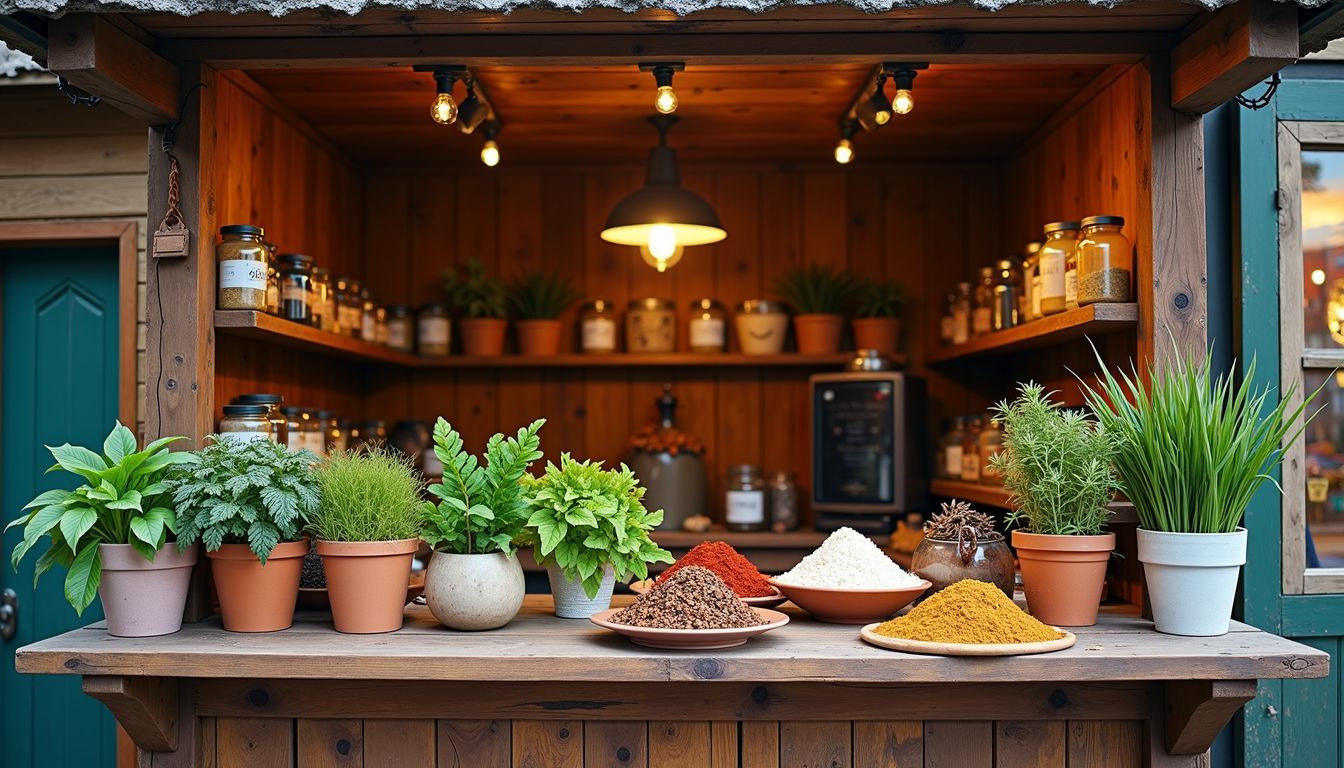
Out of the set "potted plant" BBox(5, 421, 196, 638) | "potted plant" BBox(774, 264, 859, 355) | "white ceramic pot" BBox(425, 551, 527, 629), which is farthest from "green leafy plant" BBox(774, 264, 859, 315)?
"potted plant" BBox(5, 421, 196, 638)

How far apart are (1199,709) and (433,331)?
9.36 feet

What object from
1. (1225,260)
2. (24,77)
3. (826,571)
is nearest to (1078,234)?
(1225,260)

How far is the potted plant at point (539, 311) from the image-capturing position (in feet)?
13.3

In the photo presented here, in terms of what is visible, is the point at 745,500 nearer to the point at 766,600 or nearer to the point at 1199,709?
the point at 766,600

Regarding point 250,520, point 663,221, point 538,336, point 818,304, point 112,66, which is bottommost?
point 250,520

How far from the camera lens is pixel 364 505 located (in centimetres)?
213

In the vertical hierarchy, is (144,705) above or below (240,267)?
below

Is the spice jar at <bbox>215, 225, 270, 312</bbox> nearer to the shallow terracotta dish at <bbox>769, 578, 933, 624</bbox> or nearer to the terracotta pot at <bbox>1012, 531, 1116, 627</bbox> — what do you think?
the shallow terracotta dish at <bbox>769, 578, 933, 624</bbox>

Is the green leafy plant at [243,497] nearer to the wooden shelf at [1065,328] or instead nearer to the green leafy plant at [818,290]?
the wooden shelf at [1065,328]

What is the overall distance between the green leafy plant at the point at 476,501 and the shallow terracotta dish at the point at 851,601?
0.57 meters

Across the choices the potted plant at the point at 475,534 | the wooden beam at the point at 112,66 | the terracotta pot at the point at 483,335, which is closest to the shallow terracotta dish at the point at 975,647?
the potted plant at the point at 475,534

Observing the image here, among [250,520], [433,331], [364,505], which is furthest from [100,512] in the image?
[433,331]

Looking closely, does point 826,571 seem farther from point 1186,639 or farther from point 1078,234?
point 1078,234

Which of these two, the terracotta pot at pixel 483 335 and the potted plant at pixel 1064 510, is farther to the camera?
the terracotta pot at pixel 483 335
